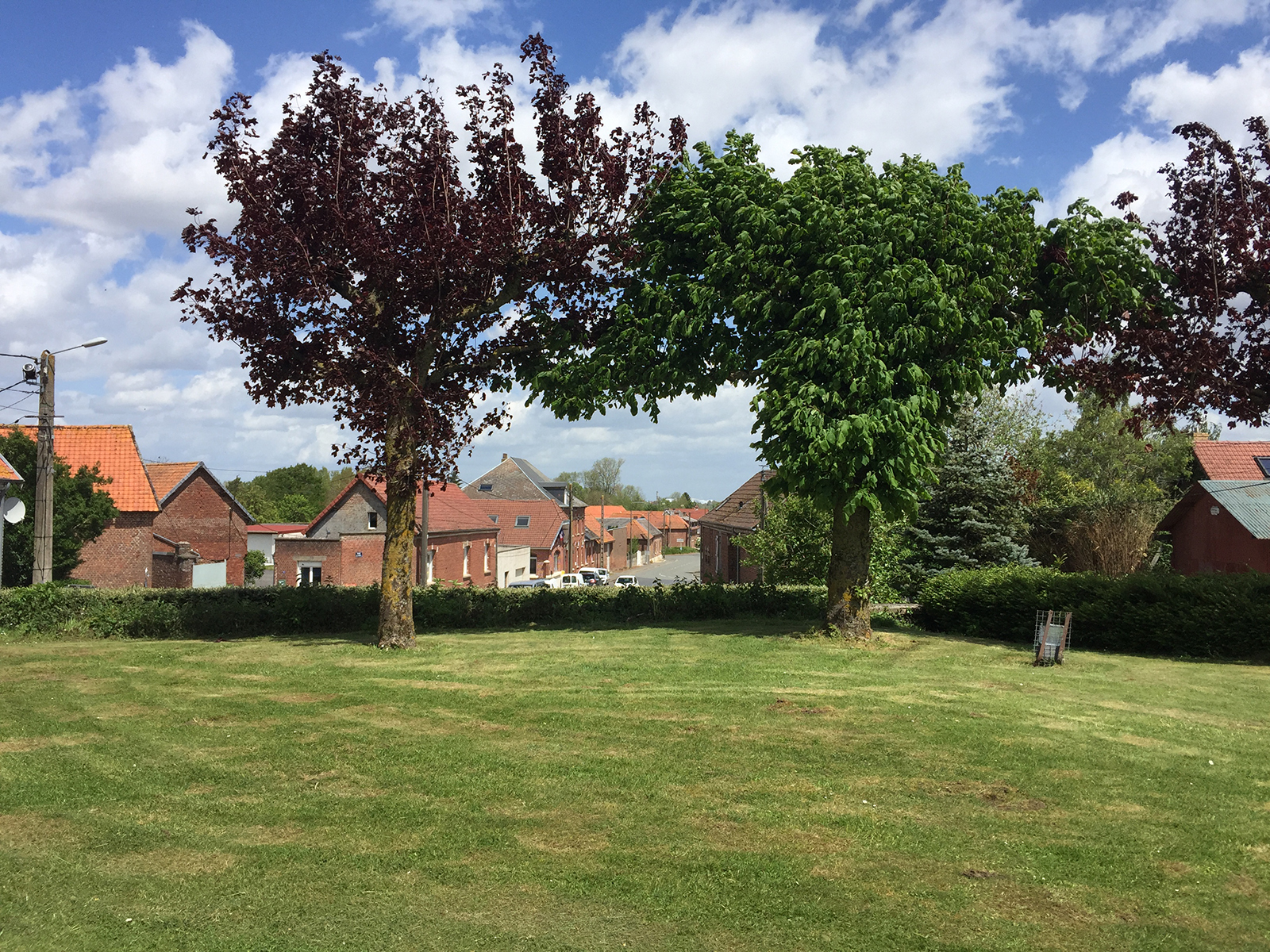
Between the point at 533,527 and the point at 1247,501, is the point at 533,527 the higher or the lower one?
the higher one

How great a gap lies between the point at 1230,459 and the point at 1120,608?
78.7 feet

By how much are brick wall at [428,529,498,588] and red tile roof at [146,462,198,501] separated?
47.2ft

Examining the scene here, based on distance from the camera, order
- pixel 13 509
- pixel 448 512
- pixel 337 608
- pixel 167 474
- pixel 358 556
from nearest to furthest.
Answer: pixel 337 608
pixel 13 509
pixel 167 474
pixel 358 556
pixel 448 512

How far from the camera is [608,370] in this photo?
1936 centimetres

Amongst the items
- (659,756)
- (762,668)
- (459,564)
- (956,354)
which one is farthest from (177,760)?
(459,564)

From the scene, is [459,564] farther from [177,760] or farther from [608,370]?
[177,760]

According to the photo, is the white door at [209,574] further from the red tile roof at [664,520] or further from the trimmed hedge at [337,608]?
the red tile roof at [664,520]

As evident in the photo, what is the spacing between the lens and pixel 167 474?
54.3m

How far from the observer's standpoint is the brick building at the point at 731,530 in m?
51.6

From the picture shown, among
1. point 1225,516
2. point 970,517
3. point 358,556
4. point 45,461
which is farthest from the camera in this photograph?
point 358,556

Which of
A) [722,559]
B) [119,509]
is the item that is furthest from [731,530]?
[119,509]

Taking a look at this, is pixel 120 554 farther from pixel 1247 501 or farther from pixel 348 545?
pixel 1247 501

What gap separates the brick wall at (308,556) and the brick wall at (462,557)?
5692 millimetres

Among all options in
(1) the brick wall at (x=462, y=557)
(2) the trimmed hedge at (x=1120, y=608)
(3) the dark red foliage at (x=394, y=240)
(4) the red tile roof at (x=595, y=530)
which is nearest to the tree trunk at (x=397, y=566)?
(3) the dark red foliage at (x=394, y=240)
